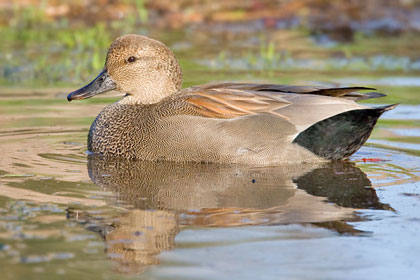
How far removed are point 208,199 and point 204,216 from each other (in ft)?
1.46

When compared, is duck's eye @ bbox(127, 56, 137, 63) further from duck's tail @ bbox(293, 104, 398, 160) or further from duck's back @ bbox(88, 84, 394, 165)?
duck's tail @ bbox(293, 104, 398, 160)

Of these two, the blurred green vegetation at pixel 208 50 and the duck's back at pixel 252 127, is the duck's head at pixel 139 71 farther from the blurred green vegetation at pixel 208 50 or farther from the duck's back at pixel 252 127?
the blurred green vegetation at pixel 208 50

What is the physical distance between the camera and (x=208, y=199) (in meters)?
5.30

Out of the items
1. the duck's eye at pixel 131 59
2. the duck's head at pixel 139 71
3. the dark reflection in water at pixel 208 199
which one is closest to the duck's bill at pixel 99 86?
the duck's head at pixel 139 71

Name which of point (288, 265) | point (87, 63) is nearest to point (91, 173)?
point (288, 265)

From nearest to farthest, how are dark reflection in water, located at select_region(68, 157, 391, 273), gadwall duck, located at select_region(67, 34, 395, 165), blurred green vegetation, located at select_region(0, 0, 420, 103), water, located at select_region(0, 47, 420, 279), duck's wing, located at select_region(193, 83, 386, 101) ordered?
water, located at select_region(0, 47, 420, 279) < dark reflection in water, located at select_region(68, 157, 391, 273) < gadwall duck, located at select_region(67, 34, 395, 165) < duck's wing, located at select_region(193, 83, 386, 101) < blurred green vegetation, located at select_region(0, 0, 420, 103)

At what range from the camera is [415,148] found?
22.9ft

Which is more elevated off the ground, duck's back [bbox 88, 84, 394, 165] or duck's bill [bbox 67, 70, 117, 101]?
duck's bill [bbox 67, 70, 117, 101]

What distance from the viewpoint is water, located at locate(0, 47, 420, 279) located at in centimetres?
400

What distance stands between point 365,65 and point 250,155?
5.63 meters

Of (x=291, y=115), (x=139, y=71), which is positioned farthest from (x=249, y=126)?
(x=139, y=71)

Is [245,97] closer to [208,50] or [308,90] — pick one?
[308,90]

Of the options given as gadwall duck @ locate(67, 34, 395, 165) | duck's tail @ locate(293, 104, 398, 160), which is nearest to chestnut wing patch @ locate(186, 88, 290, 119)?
gadwall duck @ locate(67, 34, 395, 165)

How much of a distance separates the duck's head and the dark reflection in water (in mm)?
783
